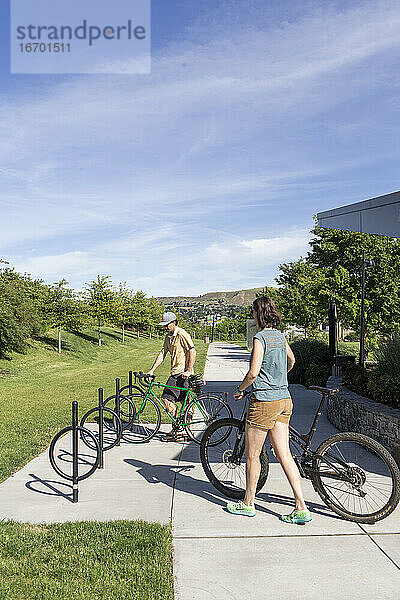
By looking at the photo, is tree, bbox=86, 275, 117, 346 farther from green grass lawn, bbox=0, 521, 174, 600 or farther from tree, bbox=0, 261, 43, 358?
green grass lawn, bbox=0, 521, 174, 600

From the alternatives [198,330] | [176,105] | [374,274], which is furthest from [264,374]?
[198,330]

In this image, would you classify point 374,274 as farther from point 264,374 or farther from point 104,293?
point 104,293

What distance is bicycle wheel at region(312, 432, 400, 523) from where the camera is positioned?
17.9 ft

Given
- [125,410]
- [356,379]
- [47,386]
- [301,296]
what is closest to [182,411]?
[125,410]

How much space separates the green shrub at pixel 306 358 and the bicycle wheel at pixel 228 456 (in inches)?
388

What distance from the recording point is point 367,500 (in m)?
6.07

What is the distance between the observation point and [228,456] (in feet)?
21.1

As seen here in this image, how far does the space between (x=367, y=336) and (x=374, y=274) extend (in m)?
3.41

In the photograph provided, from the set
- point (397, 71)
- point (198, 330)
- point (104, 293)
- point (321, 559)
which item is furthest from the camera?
point (198, 330)

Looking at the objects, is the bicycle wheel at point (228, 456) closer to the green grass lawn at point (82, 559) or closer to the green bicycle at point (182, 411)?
the green grass lawn at point (82, 559)

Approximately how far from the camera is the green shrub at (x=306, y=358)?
661 inches

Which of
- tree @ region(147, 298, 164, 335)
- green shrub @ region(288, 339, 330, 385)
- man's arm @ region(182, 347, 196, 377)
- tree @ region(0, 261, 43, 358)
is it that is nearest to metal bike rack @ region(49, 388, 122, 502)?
man's arm @ region(182, 347, 196, 377)

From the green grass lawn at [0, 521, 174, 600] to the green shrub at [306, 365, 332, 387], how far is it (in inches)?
391

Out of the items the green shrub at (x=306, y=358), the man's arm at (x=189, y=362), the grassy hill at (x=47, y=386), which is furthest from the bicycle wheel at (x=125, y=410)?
the green shrub at (x=306, y=358)
